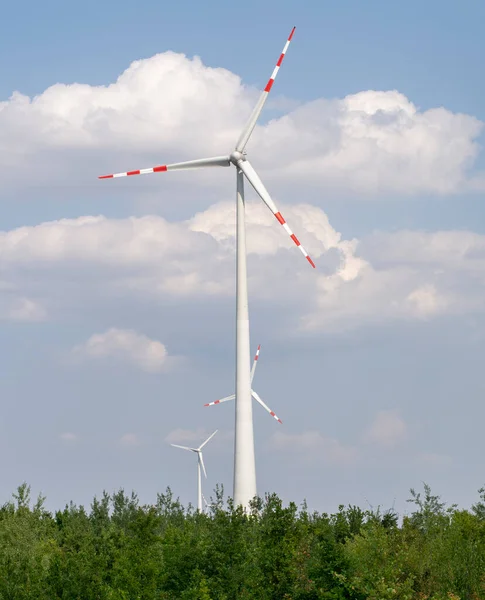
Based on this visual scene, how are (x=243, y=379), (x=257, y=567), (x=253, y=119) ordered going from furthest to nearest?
(x=253, y=119)
(x=243, y=379)
(x=257, y=567)

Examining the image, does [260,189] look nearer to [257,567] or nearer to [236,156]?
[236,156]

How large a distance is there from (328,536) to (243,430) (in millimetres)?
25315

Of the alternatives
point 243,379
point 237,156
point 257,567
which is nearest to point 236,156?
point 237,156

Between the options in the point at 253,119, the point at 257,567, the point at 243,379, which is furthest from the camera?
the point at 253,119

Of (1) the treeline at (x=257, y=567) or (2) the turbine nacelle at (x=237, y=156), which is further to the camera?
(2) the turbine nacelle at (x=237, y=156)

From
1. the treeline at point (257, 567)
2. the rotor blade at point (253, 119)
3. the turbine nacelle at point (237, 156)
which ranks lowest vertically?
the treeline at point (257, 567)

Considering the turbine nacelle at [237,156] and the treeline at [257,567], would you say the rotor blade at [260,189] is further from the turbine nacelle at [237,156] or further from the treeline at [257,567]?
the treeline at [257,567]

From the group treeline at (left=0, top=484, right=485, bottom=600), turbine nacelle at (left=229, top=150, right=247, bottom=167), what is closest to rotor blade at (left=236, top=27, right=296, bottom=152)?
turbine nacelle at (left=229, top=150, right=247, bottom=167)

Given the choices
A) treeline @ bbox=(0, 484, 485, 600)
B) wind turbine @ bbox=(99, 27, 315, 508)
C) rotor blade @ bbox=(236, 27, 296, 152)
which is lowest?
treeline @ bbox=(0, 484, 485, 600)

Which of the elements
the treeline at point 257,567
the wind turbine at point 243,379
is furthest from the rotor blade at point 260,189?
the treeline at point 257,567

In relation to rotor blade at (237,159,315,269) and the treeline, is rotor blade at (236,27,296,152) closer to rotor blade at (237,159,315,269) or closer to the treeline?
rotor blade at (237,159,315,269)

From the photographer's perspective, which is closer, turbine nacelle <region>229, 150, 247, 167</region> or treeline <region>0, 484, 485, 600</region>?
treeline <region>0, 484, 485, 600</region>

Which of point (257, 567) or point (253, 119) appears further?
point (253, 119)

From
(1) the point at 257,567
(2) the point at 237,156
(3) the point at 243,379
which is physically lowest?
(1) the point at 257,567
